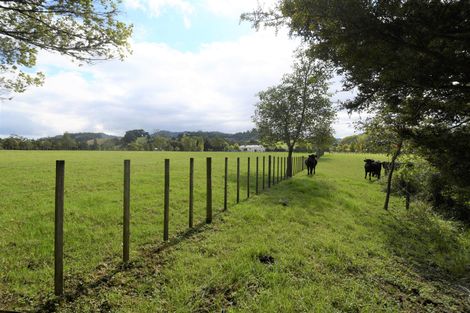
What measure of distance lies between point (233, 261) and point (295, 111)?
20129 millimetres

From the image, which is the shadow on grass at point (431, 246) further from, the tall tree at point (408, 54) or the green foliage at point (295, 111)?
the green foliage at point (295, 111)

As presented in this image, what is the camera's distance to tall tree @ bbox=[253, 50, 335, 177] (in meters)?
22.7

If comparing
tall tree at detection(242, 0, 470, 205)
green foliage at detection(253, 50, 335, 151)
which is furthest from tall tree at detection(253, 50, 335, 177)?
tall tree at detection(242, 0, 470, 205)

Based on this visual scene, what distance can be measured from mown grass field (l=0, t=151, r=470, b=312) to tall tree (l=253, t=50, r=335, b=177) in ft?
47.4

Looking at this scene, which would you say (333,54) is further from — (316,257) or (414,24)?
(316,257)

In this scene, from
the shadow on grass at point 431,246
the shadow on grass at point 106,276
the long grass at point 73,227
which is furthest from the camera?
the shadow on grass at point 431,246

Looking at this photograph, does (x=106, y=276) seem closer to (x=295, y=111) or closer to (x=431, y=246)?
(x=431, y=246)

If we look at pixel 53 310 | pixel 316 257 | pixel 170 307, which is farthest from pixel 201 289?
pixel 316 257

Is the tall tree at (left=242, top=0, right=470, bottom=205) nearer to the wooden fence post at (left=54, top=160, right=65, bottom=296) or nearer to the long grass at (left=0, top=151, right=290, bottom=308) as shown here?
the wooden fence post at (left=54, top=160, right=65, bottom=296)

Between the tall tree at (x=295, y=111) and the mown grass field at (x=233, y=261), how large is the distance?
1446cm

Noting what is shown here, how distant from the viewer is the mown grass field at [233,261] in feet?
12.1

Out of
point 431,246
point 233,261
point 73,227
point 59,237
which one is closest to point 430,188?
point 431,246

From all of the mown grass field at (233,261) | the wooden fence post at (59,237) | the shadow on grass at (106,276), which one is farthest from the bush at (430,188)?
the wooden fence post at (59,237)

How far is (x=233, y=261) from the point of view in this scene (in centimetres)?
477
